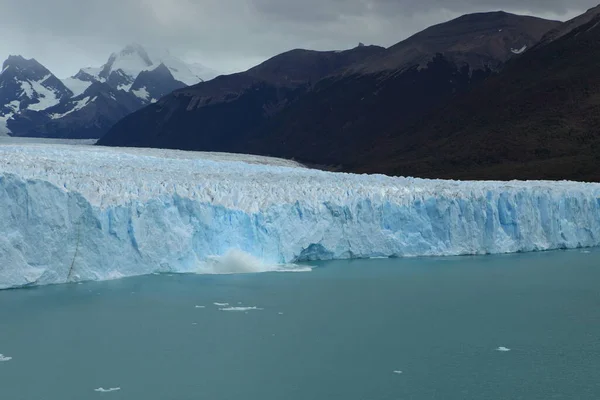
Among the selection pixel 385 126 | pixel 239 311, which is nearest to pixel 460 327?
pixel 239 311

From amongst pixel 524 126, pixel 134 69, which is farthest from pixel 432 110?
pixel 134 69

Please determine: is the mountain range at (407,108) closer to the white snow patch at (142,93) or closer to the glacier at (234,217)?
the white snow patch at (142,93)

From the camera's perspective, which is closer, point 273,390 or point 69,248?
point 273,390

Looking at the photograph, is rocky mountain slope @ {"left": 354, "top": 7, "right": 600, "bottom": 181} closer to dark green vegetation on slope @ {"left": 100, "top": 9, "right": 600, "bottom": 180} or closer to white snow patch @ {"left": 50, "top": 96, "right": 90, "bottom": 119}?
dark green vegetation on slope @ {"left": 100, "top": 9, "right": 600, "bottom": 180}

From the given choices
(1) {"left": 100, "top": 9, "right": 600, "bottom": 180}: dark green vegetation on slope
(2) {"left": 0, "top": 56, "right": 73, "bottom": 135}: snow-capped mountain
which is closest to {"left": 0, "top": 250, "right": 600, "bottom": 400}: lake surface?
(1) {"left": 100, "top": 9, "right": 600, "bottom": 180}: dark green vegetation on slope

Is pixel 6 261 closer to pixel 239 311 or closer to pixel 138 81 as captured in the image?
pixel 239 311
